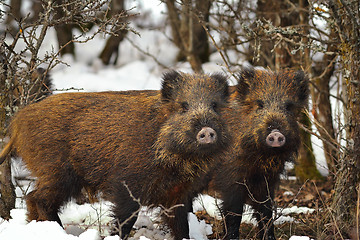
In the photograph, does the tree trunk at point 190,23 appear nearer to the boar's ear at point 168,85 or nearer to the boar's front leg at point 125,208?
the boar's ear at point 168,85

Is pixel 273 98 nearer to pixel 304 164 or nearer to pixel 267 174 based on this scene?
pixel 267 174

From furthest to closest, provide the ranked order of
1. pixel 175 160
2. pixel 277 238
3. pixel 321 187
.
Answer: pixel 321 187
pixel 277 238
pixel 175 160

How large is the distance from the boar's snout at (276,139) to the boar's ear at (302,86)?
Result: 740 mm

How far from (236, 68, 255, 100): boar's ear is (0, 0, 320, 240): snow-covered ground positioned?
459 mm

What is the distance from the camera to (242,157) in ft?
18.2

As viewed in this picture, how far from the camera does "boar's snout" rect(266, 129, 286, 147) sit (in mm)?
5027

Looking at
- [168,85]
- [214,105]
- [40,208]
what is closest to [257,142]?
→ [214,105]

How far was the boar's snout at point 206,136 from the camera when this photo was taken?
4.54 m

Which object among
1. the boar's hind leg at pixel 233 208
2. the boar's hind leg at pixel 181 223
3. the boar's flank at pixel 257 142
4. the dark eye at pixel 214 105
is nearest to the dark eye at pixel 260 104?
the boar's flank at pixel 257 142

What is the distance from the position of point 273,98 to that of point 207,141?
4.06ft

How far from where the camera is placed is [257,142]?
17.6 ft

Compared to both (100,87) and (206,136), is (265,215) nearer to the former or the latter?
(206,136)

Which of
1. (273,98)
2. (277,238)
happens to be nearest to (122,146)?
(273,98)

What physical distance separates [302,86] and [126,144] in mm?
2008
